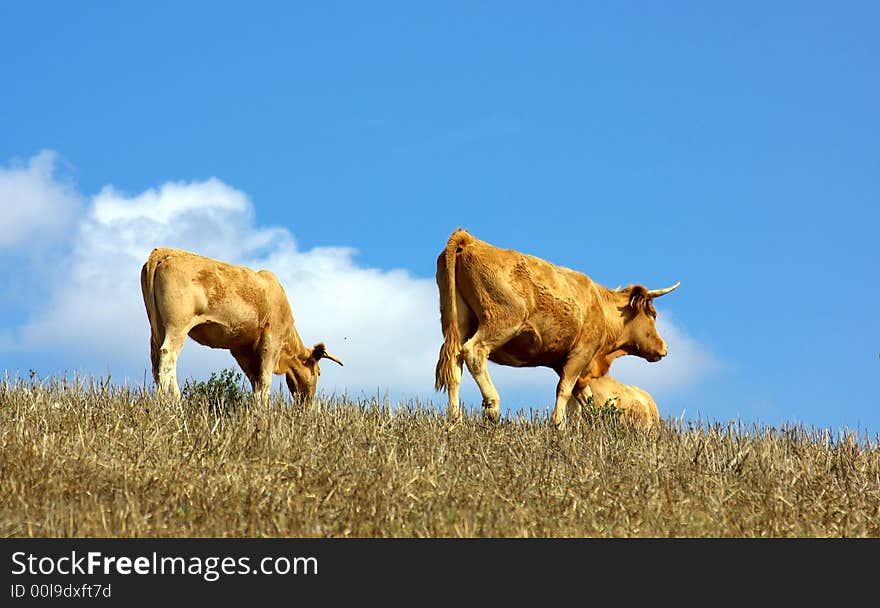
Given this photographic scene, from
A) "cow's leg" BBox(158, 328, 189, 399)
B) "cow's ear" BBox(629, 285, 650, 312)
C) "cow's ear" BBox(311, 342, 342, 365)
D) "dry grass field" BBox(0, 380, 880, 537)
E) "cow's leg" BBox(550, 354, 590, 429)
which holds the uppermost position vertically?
"cow's ear" BBox(311, 342, 342, 365)

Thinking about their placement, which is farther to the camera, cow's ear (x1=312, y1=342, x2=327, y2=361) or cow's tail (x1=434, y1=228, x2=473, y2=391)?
cow's ear (x1=312, y1=342, x2=327, y2=361)

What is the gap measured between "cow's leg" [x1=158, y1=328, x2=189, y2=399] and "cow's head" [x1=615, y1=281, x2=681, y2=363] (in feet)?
20.5

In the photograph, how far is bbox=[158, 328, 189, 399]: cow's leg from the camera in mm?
13547

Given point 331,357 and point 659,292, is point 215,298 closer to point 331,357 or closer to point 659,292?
point 331,357

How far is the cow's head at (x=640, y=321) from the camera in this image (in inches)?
590

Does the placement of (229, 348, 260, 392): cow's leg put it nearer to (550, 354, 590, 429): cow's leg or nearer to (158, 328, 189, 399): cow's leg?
(158, 328, 189, 399): cow's leg

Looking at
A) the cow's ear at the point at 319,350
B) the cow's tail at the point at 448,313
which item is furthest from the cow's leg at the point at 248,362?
the cow's tail at the point at 448,313

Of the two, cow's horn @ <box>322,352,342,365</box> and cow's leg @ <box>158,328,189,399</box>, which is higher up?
cow's horn @ <box>322,352,342,365</box>

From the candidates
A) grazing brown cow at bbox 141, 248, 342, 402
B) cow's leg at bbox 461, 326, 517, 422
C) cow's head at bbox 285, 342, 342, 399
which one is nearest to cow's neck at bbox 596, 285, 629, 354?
cow's leg at bbox 461, 326, 517, 422

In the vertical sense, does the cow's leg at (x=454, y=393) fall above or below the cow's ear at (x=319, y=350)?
below

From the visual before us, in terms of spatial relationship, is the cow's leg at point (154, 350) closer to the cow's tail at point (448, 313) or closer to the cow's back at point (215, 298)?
the cow's back at point (215, 298)

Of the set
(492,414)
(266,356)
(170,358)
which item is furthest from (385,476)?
(266,356)

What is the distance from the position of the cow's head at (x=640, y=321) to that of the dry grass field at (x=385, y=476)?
3.17m
